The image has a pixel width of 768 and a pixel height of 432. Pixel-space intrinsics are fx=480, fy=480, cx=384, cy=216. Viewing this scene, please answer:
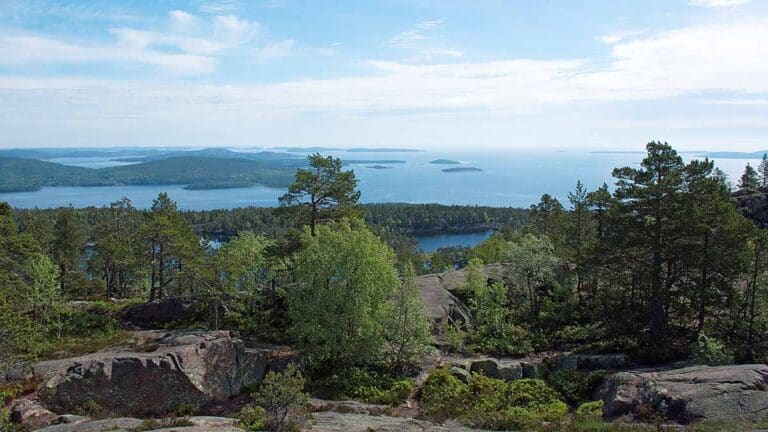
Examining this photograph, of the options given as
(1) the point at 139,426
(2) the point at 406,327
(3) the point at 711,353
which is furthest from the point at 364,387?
(3) the point at 711,353

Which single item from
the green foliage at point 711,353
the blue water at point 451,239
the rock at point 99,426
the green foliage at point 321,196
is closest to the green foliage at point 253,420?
the rock at point 99,426

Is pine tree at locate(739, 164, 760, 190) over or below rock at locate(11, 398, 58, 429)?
over

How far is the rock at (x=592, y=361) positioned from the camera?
25.9 m

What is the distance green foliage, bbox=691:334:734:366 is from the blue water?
132293mm

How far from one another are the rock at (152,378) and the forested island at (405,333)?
0.07 m

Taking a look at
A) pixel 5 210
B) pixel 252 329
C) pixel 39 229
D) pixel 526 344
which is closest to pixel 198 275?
pixel 252 329

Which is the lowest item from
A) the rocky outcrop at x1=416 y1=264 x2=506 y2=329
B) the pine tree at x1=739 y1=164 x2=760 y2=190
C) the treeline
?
the rocky outcrop at x1=416 y1=264 x2=506 y2=329

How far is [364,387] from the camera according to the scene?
75.5 feet

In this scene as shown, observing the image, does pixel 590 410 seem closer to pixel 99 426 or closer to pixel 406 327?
pixel 406 327

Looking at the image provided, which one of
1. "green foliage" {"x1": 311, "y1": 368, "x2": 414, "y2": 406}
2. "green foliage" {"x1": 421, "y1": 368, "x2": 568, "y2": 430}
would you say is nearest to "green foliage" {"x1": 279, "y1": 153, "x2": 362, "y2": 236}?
"green foliage" {"x1": 311, "y1": 368, "x2": 414, "y2": 406}

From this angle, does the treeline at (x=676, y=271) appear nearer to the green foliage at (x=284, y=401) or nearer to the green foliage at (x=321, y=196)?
the green foliage at (x=321, y=196)

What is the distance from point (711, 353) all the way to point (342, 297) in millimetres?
17460

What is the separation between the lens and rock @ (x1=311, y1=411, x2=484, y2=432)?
16402 mm

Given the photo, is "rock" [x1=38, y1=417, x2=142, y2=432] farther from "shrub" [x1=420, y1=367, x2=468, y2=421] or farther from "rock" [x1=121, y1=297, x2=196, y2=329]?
"rock" [x1=121, y1=297, x2=196, y2=329]
